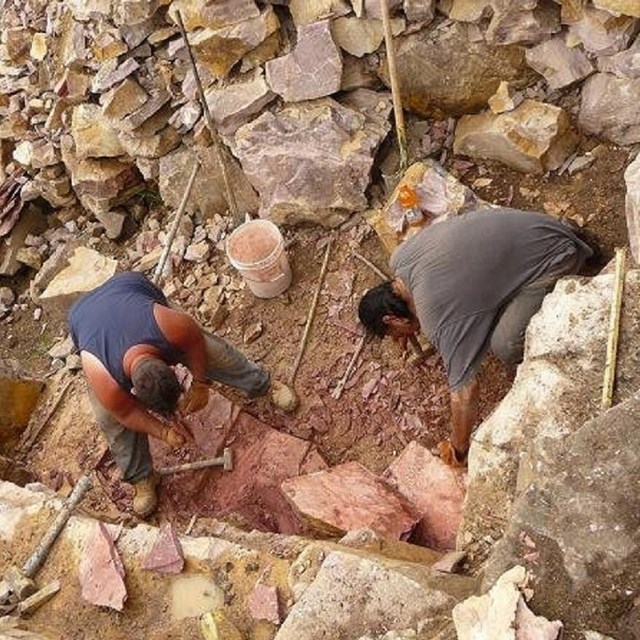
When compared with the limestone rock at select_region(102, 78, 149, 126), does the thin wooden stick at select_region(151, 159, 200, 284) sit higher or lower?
lower

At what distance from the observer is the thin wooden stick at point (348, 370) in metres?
5.80

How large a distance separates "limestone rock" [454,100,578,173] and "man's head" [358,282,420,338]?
1.57 metres

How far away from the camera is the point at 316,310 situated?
6.17m

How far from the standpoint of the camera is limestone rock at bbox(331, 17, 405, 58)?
19.7 ft

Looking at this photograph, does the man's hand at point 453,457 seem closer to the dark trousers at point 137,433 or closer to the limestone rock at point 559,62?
the dark trousers at point 137,433

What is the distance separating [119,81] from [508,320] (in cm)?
376

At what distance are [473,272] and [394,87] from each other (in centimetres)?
185

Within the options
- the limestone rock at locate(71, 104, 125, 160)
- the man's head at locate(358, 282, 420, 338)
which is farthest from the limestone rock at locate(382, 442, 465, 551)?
the limestone rock at locate(71, 104, 125, 160)

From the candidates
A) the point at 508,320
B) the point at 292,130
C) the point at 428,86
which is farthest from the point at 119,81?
the point at 508,320

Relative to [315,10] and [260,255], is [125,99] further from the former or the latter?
[260,255]

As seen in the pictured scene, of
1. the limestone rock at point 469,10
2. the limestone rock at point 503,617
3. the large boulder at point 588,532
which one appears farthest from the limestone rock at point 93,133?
the limestone rock at point 503,617

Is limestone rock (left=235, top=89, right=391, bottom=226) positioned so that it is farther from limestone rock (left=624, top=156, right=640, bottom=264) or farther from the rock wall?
limestone rock (left=624, top=156, right=640, bottom=264)

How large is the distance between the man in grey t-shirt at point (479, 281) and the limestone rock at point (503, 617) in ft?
6.50

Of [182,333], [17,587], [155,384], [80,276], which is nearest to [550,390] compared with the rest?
[155,384]
